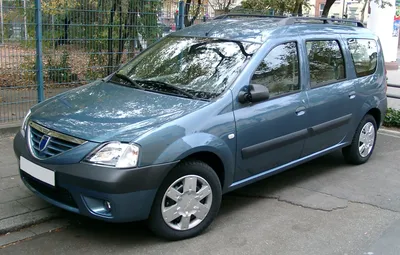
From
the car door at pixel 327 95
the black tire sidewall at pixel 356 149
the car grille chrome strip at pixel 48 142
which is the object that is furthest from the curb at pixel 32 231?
the black tire sidewall at pixel 356 149

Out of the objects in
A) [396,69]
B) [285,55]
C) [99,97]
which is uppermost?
[285,55]

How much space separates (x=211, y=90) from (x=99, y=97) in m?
1.01

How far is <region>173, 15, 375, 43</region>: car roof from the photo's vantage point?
15.3 feet

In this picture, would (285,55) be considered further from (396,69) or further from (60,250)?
(396,69)

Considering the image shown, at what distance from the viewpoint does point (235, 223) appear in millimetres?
4227

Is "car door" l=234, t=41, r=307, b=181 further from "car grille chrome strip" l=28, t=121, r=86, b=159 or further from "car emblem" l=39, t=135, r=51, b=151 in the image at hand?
"car emblem" l=39, t=135, r=51, b=151

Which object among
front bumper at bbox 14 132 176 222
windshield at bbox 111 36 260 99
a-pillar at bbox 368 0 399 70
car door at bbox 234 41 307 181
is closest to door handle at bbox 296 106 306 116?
car door at bbox 234 41 307 181

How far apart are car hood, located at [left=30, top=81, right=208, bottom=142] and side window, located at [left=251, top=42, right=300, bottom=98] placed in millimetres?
822

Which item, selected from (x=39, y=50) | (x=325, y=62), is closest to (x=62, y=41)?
(x=39, y=50)

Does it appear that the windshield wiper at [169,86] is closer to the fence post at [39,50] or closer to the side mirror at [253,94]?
the side mirror at [253,94]

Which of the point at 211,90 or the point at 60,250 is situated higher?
the point at 211,90

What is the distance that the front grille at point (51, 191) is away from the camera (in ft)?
11.8

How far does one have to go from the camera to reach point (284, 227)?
4.16m

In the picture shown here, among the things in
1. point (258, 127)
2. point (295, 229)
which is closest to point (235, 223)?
point (295, 229)
